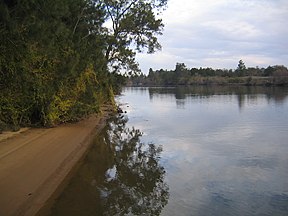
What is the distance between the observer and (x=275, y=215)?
8.70m

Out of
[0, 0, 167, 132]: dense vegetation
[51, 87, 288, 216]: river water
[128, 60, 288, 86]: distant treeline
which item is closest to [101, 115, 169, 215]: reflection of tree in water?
[51, 87, 288, 216]: river water

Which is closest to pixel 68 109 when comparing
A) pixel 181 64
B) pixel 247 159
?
pixel 247 159

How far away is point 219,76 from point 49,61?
411 ft

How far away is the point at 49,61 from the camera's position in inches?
711

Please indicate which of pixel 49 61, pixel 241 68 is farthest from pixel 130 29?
pixel 241 68

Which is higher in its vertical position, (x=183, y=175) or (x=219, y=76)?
(x=219, y=76)

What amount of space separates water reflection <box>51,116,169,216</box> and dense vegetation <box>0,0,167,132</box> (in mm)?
3899

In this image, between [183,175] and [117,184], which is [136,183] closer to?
[117,184]

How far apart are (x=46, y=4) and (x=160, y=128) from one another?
15512 mm

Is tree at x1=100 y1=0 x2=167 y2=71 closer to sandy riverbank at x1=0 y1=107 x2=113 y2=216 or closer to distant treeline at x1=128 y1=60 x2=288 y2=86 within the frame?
sandy riverbank at x1=0 y1=107 x2=113 y2=216

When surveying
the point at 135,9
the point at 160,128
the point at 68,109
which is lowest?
the point at 160,128

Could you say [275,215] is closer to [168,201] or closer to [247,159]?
[168,201]

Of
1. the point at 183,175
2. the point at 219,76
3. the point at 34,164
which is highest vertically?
the point at 219,76

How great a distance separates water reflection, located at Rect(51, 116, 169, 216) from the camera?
917cm
